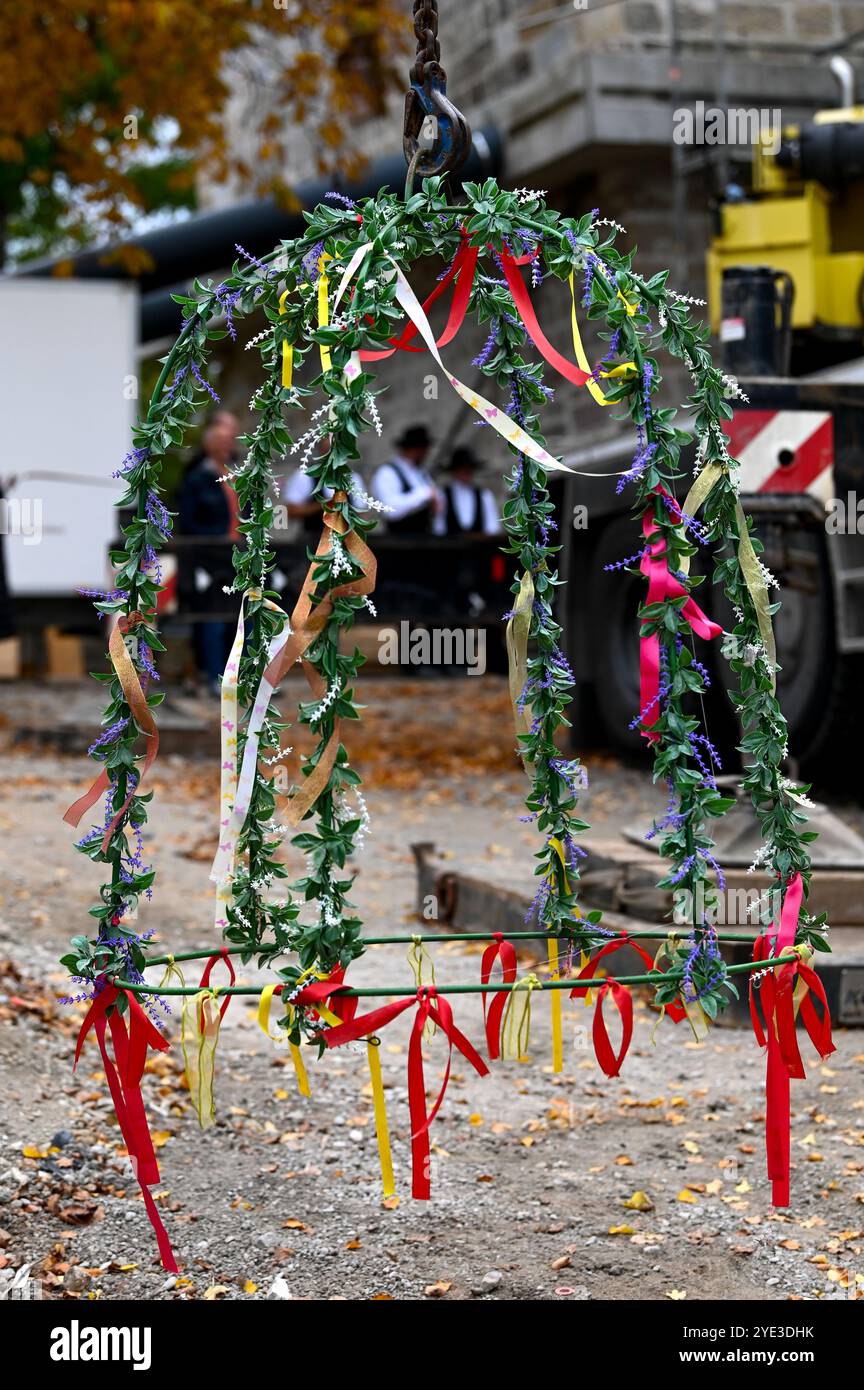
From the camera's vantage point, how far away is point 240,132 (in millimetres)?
18906

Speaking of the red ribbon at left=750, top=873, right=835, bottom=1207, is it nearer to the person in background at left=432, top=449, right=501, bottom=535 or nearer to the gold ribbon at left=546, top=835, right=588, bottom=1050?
the gold ribbon at left=546, top=835, right=588, bottom=1050

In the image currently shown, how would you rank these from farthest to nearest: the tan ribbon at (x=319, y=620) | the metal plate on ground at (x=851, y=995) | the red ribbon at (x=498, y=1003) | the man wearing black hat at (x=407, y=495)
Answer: the man wearing black hat at (x=407, y=495) < the metal plate on ground at (x=851, y=995) < the red ribbon at (x=498, y=1003) < the tan ribbon at (x=319, y=620)

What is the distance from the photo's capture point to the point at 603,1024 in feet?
9.68

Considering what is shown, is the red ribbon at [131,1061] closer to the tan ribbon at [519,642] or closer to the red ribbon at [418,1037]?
the red ribbon at [418,1037]

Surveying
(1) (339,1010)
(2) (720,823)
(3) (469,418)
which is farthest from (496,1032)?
(3) (469,418)

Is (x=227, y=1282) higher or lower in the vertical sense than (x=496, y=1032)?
lower

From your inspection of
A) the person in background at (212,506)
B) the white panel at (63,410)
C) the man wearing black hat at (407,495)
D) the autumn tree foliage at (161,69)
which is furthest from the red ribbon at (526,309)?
the white panel at (63,410)

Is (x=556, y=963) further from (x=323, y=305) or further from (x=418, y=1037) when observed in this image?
(x=323, y=305)

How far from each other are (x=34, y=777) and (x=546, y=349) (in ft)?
19.7

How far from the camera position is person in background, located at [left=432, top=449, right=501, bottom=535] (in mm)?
10930

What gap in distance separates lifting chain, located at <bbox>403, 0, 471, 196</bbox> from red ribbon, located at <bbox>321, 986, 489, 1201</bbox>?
4.27 feet

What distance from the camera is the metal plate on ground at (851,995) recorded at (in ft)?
15.1

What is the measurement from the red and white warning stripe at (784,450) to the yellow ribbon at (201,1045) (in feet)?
10.7

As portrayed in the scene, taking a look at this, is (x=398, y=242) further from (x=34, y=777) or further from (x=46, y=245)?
(x=46, y=245)
